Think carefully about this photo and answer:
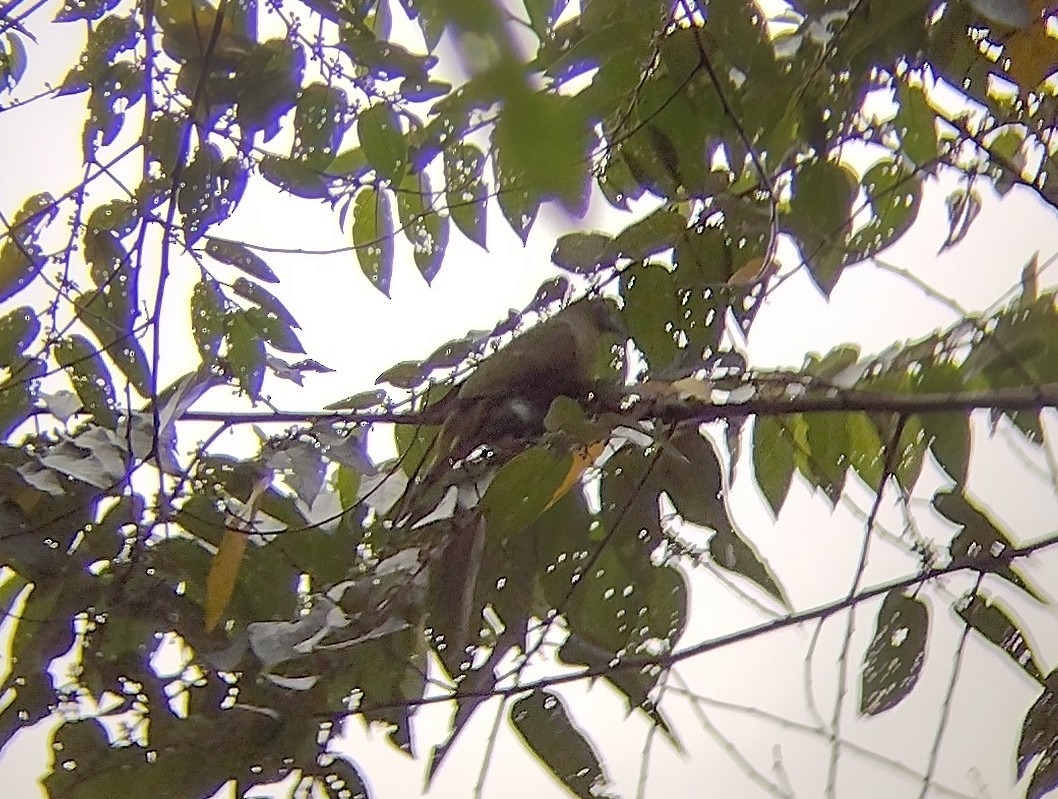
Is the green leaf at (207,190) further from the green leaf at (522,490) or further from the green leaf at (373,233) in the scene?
the green leaf at (522,490)

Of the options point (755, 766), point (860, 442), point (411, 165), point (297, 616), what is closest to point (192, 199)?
point (411, 165)

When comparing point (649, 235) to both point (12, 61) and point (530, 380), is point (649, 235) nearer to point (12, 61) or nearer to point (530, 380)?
point (530, 380)

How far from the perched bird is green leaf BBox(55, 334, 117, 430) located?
0.65ft

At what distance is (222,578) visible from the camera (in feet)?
1.49

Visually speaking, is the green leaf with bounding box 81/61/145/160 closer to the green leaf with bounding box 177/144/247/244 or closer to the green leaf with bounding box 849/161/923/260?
the green leaf with bounding box 177/144/247/244

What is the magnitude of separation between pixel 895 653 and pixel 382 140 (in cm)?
40

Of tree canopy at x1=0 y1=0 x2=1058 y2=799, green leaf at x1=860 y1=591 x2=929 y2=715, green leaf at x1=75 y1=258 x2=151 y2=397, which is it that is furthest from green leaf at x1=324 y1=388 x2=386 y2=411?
green leaf at x1=860 y1=591 x2=929 y2=715

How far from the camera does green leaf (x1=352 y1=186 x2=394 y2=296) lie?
604 mm

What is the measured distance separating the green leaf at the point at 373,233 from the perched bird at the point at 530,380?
99 mm

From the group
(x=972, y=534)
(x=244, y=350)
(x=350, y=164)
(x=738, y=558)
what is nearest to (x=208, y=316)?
(x=244, y=350)

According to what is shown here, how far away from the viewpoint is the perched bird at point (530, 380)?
54cm

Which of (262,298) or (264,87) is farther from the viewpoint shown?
(262,298)

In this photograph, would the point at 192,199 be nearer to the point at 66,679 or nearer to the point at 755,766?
the point at 66,679

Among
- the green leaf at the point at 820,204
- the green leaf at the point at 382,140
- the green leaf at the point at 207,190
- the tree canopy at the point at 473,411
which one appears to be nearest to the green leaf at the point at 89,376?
the tree canopy at the point at 473,411
